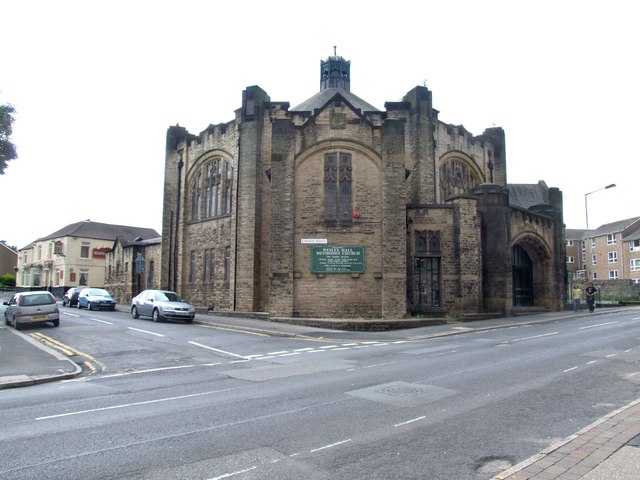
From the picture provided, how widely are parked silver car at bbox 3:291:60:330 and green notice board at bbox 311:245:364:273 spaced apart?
36.8ft

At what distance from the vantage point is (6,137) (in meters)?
20.8

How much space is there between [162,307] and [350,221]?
978 cm

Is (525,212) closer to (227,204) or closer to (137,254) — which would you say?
(227,204)

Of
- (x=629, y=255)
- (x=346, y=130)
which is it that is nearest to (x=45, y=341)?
(x=346, y=130)

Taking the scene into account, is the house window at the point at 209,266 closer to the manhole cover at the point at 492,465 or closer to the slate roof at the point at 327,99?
the slate roof at the point at 327,99

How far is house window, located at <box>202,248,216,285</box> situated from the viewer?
3075 centimetres

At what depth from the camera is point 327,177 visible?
2397 centimetres

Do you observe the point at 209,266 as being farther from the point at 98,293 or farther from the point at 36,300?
the point at 36,300

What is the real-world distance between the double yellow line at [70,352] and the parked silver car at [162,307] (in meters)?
5.90

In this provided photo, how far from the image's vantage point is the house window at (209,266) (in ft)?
101

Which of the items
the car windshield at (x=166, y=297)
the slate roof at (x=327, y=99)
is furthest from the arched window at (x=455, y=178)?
the car windshield at (x=166, y=297)

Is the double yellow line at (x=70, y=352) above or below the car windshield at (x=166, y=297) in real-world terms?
below

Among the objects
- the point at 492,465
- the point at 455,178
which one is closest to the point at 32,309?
the point at 492,465

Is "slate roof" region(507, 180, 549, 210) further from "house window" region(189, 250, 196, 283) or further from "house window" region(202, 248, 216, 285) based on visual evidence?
"house window" region(189, 250, 196, 283)
